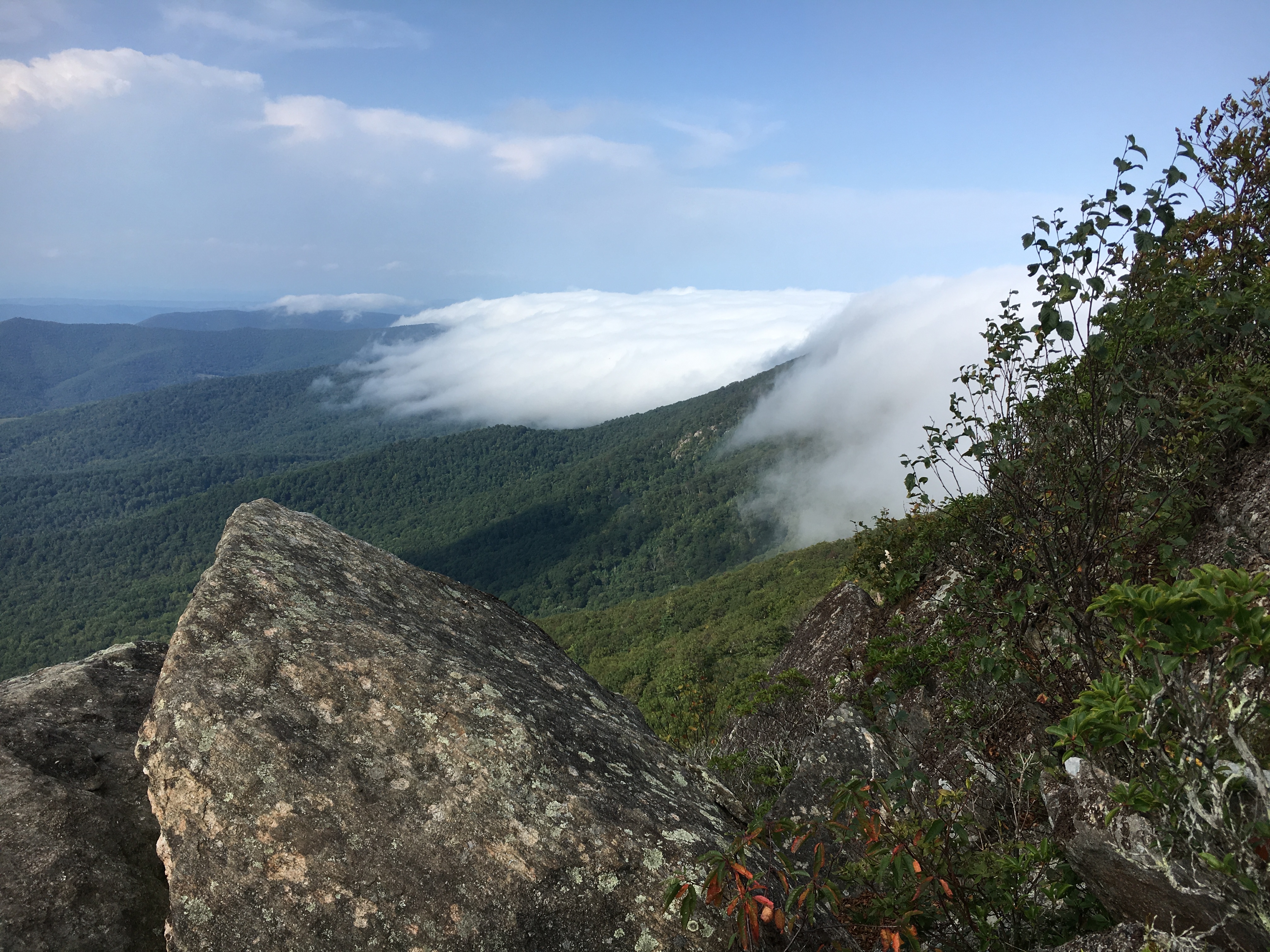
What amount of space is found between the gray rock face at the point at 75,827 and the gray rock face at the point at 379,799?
0.65m

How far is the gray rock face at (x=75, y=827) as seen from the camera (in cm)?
356

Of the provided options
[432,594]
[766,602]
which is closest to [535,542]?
[766,602]

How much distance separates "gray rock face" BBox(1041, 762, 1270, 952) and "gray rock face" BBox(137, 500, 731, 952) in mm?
2053

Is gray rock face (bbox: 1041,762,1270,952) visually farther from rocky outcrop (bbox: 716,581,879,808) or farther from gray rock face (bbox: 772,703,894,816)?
rocky outcrop (bbox: 716,581,879,808)

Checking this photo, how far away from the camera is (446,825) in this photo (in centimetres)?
392

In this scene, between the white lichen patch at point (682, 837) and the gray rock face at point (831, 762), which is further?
the gray rock face at point (831, 762)

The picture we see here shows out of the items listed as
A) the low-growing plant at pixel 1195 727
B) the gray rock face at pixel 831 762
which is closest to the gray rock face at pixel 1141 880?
the low-growing plant at pixel 1195 727

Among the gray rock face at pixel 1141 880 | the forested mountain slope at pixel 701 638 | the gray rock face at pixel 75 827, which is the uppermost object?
the gray rock face at pixel 1141 880

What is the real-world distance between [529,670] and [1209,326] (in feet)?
23.4

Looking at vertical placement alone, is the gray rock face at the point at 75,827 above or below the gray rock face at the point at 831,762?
above

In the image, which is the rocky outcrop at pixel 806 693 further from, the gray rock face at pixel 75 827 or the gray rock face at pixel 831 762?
the gray rock face at pixel 75 827

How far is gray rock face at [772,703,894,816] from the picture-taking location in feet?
20.7

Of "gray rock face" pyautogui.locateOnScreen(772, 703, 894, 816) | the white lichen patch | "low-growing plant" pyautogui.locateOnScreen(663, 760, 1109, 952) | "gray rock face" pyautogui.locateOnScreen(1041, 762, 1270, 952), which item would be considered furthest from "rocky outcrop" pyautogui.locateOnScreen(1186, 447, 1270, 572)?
the white lichen patch

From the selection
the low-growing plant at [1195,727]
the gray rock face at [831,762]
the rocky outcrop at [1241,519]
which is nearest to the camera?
the low-growing plant at [1195,727]
